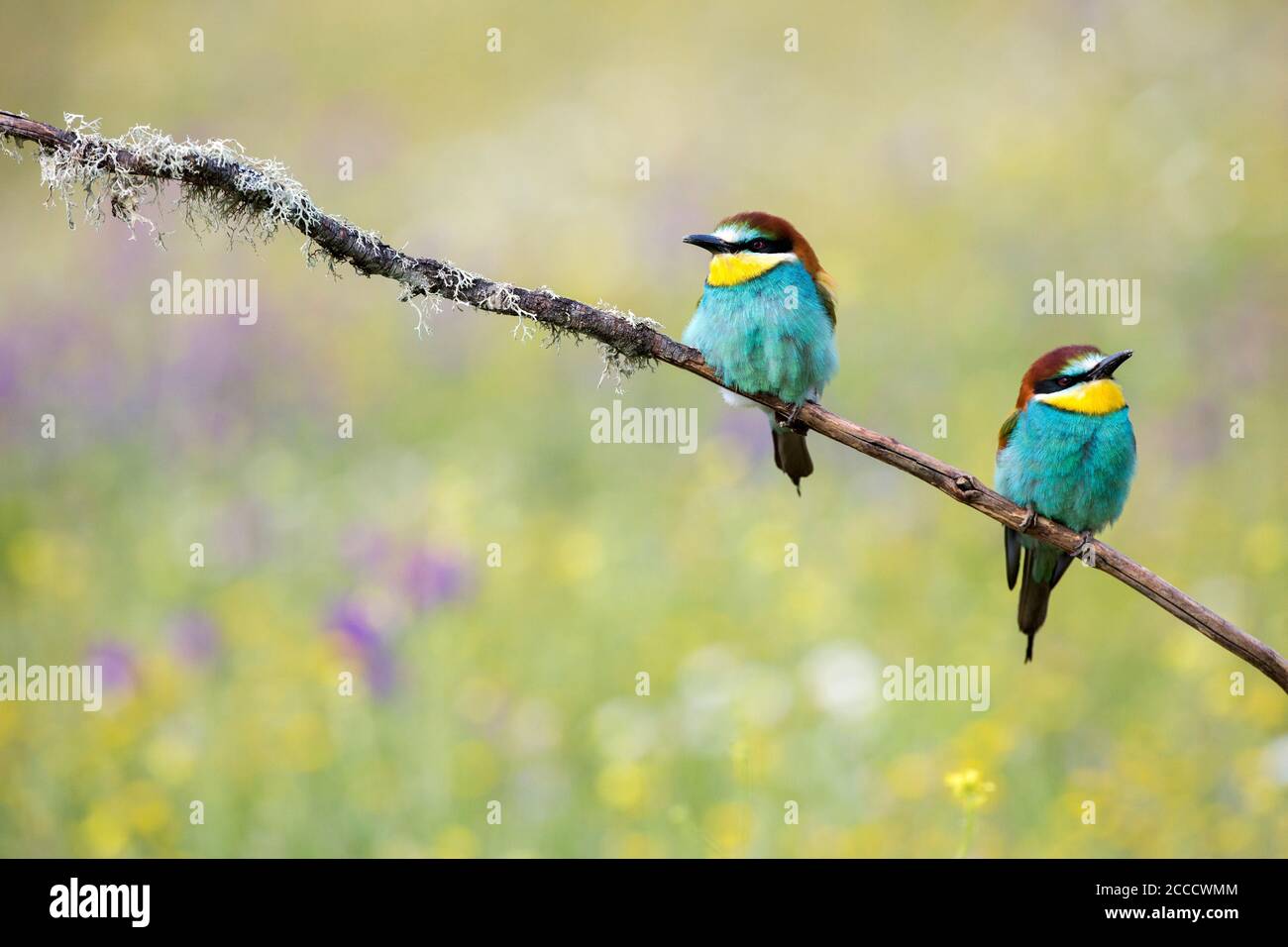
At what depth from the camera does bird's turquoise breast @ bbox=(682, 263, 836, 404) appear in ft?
9.82

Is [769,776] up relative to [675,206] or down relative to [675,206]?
down

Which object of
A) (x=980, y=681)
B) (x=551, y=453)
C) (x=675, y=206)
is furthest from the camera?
(x=675, y=206)

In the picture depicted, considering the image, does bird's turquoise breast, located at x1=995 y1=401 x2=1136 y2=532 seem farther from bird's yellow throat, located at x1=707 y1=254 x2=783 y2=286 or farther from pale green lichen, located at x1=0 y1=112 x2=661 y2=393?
pale green lichen, located at x1=0 y1=112 x2=661 y2=393

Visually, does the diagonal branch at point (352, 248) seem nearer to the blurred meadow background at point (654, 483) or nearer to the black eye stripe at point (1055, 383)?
the blurred meadow background at point (654, 483)

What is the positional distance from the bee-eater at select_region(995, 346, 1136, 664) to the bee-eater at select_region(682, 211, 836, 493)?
0.50 metres

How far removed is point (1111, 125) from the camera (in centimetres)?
701

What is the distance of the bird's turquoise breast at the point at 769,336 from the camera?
9.82ft

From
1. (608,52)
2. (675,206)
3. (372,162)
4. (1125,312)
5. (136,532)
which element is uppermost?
(608,52)

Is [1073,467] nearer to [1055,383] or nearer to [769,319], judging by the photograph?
[1055,383]

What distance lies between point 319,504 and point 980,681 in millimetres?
2580

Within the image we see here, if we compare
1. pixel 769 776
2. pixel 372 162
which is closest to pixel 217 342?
pixel 372 162

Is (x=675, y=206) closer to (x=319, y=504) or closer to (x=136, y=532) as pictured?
(x=319, y=504)

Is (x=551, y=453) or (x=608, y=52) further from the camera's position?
(x=608, y=52)

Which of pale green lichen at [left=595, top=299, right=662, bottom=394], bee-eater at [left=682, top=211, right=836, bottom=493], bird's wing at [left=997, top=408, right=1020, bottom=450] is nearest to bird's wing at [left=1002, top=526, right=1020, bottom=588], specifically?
bird's wing at [left=997, top=408, right=1020, bottom=450]
